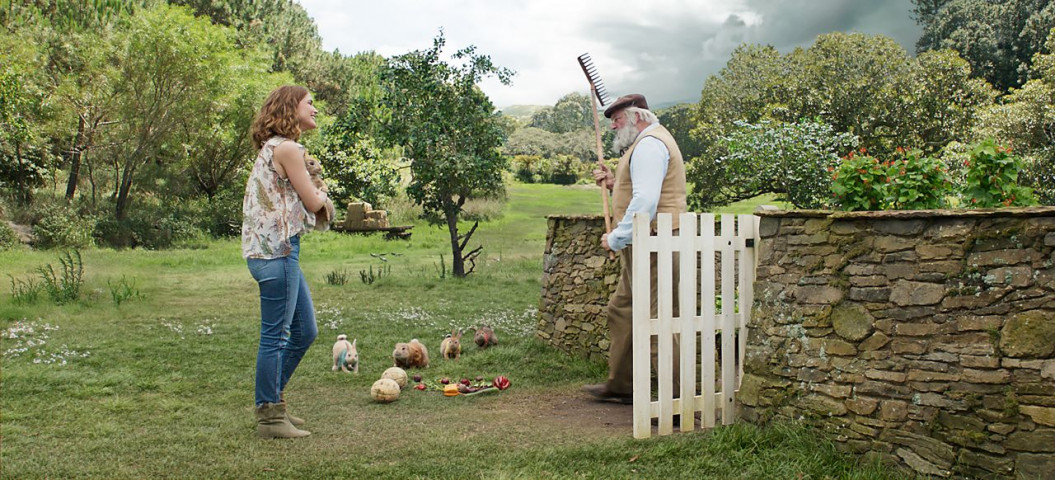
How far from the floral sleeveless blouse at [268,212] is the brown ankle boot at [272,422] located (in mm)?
895

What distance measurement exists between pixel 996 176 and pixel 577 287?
3408 millimetres

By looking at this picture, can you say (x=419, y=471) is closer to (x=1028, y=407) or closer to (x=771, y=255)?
(x=771, y=255)

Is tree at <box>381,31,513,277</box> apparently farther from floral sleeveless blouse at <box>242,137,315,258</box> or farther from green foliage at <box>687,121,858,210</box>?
floral sleeveless blouse at <box>242,137,315,258</box>

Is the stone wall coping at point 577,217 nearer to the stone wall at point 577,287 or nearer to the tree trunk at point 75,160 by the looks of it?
the stone wall at point 577,287

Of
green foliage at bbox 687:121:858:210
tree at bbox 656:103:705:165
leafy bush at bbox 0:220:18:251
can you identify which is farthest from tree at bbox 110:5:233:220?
tree at bbox 656:103:705:165

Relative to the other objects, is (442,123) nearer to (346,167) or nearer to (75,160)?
(346,167)

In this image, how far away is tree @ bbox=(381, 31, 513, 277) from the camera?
535 inches

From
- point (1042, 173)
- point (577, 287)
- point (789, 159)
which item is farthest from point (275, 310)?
point (1042, 173)

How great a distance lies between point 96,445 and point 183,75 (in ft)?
56.3

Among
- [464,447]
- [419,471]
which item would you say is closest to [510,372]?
[464,447]

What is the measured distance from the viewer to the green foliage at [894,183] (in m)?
5.61

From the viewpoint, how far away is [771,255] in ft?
13.9

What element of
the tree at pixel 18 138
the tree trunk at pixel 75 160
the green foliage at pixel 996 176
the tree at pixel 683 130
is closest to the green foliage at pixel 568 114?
the tree at pixel 683 130

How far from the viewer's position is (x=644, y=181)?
183 inches
